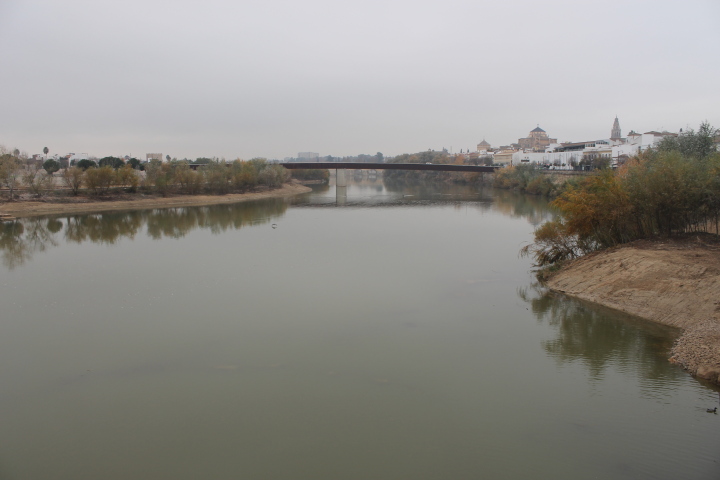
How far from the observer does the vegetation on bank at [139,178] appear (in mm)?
41750

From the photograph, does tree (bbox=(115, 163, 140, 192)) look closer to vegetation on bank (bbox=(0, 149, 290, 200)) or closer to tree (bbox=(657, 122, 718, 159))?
vegetation on bank (bbox=(0, 149, 290, 200))

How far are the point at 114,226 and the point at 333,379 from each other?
28153 mm

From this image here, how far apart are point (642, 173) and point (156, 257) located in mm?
18903

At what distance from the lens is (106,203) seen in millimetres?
44031

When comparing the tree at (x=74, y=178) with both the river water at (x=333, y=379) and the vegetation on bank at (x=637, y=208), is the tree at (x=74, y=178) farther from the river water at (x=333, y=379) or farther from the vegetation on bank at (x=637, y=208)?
the vegetation on bank at (x=637, y=208)

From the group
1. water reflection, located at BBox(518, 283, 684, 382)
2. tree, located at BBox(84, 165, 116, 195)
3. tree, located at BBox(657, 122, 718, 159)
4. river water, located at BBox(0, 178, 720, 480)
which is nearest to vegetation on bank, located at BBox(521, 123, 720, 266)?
river water, located at BBox(0, 178, 720, 480)

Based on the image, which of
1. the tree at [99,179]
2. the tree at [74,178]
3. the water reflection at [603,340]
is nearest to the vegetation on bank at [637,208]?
the water reflection at [603,340]

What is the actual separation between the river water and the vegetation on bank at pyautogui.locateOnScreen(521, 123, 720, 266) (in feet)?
6.43

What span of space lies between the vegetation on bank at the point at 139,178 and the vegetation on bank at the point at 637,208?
39.6 metres

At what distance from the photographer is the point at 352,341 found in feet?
38.6

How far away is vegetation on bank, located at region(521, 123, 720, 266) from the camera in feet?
49.8

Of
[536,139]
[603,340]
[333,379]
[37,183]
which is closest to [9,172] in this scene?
[37,183]

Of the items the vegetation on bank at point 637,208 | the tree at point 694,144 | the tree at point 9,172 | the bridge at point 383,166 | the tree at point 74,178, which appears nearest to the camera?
the vegetation on bank at point 637,208

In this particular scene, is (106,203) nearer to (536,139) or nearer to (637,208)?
(637,208)
